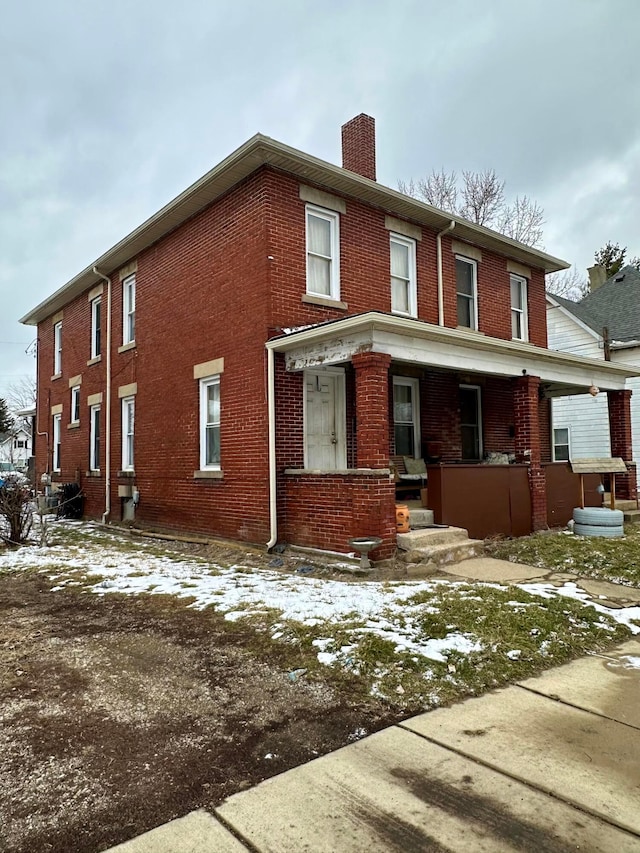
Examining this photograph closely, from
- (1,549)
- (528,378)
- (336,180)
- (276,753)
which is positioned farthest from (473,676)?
(1,549)

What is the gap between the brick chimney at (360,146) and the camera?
41.5ft

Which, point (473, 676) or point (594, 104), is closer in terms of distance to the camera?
point (473, 676)

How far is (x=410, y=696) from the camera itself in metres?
3.96

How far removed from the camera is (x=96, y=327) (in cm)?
1602

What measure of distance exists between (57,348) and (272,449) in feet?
39.9

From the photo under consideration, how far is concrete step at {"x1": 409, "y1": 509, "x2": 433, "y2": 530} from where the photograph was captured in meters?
9.37

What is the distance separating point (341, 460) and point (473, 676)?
6.57m

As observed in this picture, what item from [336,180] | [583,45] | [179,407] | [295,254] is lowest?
[179,407]

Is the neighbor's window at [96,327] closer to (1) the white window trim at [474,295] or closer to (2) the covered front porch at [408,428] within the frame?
(2) the covered front porch at [408,428]

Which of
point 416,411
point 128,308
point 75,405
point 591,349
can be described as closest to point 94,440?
point 75,405

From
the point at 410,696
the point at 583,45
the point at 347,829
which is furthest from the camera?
the point at 583,45

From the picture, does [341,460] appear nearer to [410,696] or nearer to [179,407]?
[179,407]

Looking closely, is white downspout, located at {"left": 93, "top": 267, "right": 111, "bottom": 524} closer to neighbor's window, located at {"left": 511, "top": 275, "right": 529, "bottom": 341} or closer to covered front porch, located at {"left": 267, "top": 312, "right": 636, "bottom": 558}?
covered front porch, located at {"left": 267, "top": 312, "right": 636, "bottom": 558}

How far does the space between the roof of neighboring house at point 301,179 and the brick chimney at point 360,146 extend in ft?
5.52
